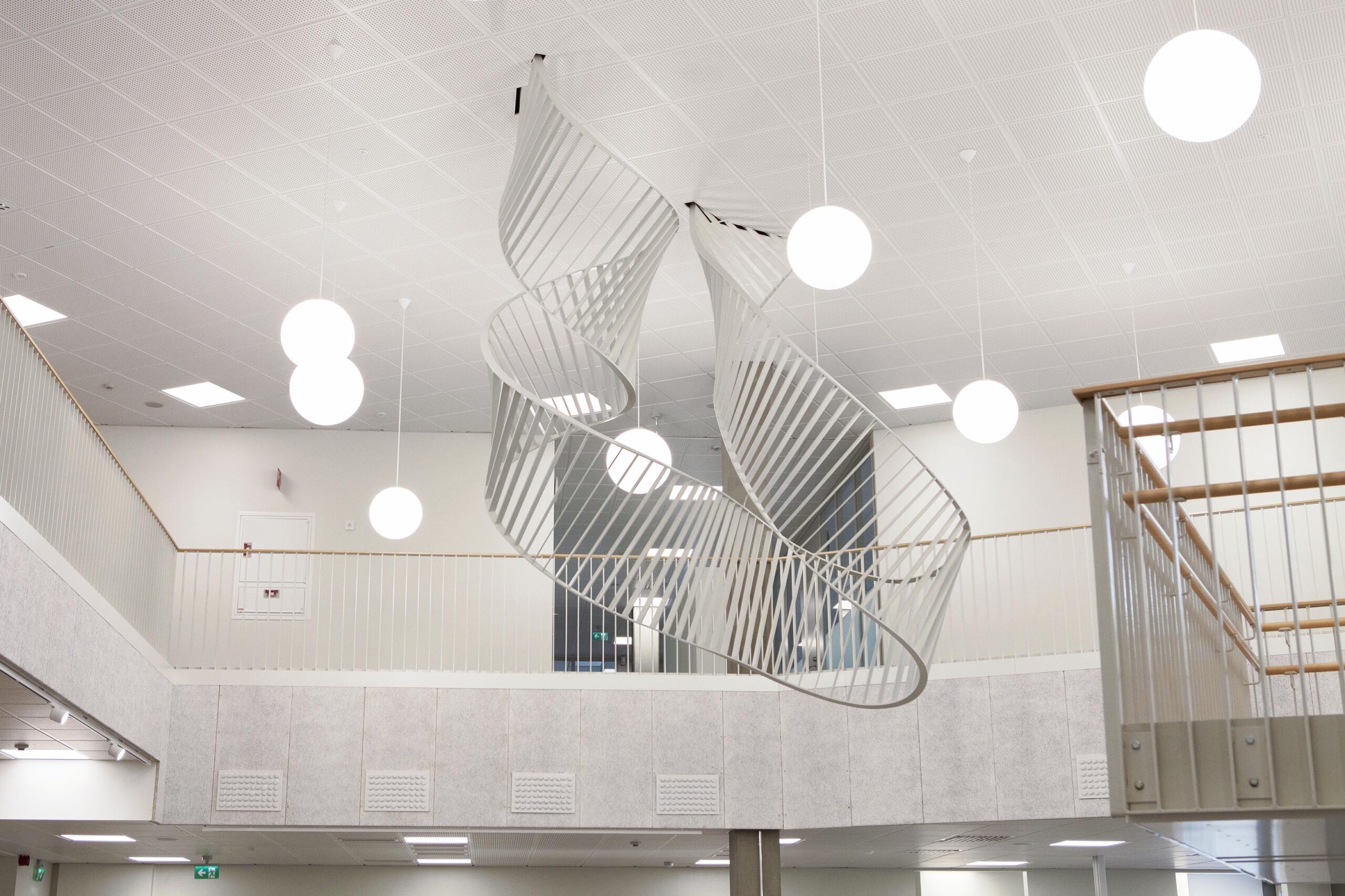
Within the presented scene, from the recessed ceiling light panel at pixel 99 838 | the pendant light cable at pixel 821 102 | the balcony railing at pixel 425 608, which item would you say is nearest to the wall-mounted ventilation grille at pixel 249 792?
the balcony railing at pixel 425 608

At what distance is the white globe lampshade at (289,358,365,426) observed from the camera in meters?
7.23

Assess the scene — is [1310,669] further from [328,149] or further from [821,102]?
[328,149]

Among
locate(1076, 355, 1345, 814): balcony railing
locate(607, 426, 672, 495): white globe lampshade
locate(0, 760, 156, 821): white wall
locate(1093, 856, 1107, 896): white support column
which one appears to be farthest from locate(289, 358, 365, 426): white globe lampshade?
locate(1093, 856, 1107, 896): white support column

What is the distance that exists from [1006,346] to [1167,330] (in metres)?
1.37

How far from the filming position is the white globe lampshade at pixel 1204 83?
16.3 ft

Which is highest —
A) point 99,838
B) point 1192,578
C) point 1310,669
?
point 1192,578

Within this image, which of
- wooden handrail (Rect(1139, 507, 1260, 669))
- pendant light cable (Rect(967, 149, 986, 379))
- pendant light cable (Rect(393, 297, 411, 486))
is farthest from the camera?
pendant light cable (Rect(393, 297, 411, 486))

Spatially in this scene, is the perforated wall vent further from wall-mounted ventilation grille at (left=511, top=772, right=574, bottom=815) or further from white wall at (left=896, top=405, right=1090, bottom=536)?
wall-mounted ventilation grille at (left=511, top=772, right=574, bottom=815)

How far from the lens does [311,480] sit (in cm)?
1383

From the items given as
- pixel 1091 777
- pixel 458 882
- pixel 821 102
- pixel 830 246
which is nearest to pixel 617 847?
pixel 458 882

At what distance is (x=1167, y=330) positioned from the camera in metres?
11.1

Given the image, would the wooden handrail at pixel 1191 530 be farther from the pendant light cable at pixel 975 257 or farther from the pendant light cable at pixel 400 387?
the pendant light cable at pixel 400 387

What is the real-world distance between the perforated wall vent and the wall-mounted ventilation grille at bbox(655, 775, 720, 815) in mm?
3120

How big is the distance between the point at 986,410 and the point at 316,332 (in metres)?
4.48
